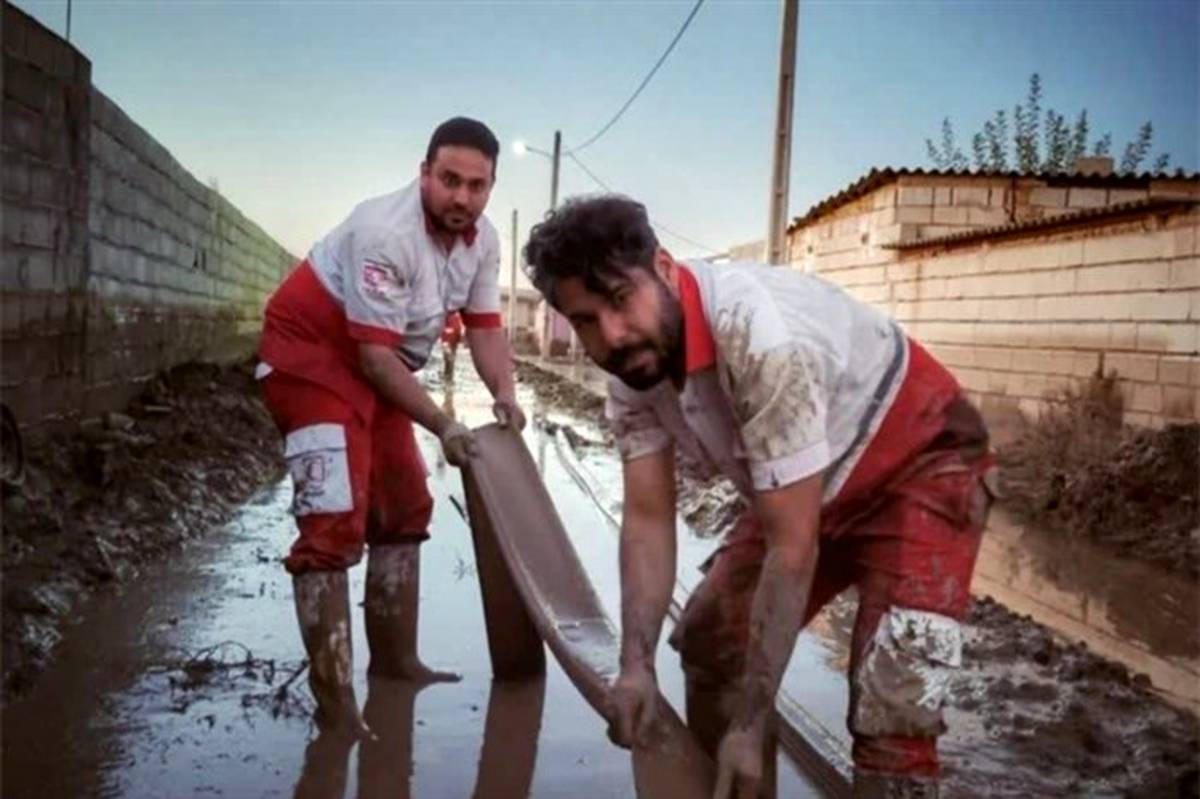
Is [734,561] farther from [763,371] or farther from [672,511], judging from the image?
[763,371]

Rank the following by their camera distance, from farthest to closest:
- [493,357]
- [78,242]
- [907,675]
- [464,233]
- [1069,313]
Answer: [1069,313] < [78,242] < [493,357] < [464,233] < [907,675]

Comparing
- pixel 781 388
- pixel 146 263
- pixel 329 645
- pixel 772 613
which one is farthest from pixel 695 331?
pixel 146 263

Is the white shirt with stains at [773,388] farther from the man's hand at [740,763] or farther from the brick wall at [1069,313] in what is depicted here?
the brick wall at [1069,313]

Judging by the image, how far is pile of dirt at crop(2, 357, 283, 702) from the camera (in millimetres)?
4520

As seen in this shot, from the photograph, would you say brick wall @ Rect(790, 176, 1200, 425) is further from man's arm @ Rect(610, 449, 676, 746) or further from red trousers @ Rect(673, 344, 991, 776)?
man's arm @ Rect(610, 449, 676, 746)

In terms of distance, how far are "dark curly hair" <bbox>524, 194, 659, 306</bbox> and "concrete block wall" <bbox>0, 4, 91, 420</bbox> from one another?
395cm

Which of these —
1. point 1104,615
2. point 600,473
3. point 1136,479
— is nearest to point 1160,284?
point 1136,479

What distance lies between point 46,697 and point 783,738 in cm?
249

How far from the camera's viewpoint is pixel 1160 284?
8.85 meters

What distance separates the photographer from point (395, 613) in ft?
13.2

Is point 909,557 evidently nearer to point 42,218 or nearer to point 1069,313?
point 42,218

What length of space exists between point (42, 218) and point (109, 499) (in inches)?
60.1

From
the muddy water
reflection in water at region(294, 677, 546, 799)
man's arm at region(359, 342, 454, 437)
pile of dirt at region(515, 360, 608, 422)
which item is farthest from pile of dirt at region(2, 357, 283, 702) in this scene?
pile of dirt at region(515, 360, 608, 422)

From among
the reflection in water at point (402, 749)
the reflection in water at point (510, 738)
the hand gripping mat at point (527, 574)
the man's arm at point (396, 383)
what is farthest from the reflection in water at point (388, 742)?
the man's arm at point (396, 383)
